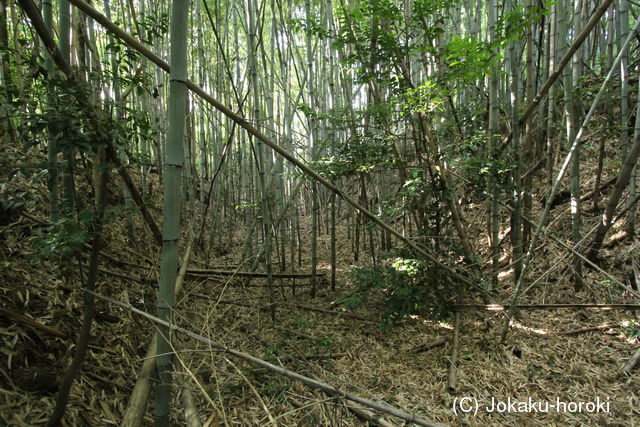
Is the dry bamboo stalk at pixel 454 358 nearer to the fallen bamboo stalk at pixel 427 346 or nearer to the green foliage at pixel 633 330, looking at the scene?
the fallen bamboo stalk at pixel 427 346

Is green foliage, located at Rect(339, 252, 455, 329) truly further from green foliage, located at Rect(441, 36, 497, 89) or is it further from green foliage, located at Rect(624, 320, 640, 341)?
green foliage, located at Rect(441, 36, 497, 89)

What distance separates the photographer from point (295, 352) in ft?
6.95

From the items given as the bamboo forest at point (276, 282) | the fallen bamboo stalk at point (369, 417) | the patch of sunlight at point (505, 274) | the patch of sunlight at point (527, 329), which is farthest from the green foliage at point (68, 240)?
the patch of sunlight at point (505, 274)

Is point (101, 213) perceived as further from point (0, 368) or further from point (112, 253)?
point (112, 253)

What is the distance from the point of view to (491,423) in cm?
163

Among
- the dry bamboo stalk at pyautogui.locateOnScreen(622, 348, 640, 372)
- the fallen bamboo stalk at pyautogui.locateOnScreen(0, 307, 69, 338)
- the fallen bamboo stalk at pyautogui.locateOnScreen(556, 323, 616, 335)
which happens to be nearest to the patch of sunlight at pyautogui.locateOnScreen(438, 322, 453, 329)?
the fallen bamboo stalk at pyautogui.locateOnScreen(556, 323, 616, 335)

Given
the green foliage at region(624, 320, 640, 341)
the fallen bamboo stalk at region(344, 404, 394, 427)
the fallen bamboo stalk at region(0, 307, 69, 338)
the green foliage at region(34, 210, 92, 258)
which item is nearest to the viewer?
the green foliage at region(34, 210, 92, 258)

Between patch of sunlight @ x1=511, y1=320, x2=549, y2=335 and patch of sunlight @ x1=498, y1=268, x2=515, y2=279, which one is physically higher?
patch of sunlight @ x1=498, y1=268, x2=515, y2=279

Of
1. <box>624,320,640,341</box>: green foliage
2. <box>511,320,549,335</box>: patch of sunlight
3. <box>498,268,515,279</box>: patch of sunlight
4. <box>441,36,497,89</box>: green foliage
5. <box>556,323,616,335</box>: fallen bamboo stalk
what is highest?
<box>441,36,497,89</box>: green foliage

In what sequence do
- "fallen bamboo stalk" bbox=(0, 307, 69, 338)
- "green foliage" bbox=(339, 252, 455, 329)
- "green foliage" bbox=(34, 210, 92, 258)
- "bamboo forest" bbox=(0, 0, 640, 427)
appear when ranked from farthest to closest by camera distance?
"green foliage" bbox=(339, 252, 455, 329) → "fallen bamboo stalk" bbox=(0, 307, 69, 338) → "bamboo forest" bbox=(0, 0, 640, 427) → "green foliage" bbox=(34, 210, 92, 258)

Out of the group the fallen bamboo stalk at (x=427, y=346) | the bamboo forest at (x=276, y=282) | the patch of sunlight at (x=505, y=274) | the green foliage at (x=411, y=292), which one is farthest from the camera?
the patch of sunlight at (x=505, y=274)

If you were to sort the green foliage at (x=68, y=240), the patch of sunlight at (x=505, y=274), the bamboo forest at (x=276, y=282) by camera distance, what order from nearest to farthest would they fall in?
the green foliage at (x=68, y=240) → the bamboo forest at (x=276, y=282) → the patch of sunlight at (x=505, y=274)

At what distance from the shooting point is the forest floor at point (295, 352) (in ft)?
4.15

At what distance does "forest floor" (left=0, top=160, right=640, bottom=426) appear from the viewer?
1265 mm
